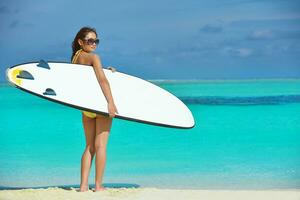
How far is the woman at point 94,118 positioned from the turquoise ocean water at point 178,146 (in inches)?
51.2

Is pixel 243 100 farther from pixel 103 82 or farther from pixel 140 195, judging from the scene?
pixel 103 82

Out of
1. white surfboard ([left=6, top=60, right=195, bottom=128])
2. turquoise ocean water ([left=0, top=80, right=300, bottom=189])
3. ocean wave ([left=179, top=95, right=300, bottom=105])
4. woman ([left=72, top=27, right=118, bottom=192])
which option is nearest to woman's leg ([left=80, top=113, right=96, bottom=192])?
woman ([left=72, top=27, right=118, bottom=192])

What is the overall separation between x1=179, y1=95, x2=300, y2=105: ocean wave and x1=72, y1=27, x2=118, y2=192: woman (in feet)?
28.6

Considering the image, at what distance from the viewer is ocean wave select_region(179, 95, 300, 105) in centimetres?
1252

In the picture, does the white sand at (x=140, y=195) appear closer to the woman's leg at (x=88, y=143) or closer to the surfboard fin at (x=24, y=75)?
the woman's leg at (x=88, y=143)

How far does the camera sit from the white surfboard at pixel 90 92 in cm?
372

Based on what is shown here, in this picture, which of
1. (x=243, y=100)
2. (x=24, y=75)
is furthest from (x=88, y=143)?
(x=243, y=100)

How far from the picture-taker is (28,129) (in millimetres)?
9695

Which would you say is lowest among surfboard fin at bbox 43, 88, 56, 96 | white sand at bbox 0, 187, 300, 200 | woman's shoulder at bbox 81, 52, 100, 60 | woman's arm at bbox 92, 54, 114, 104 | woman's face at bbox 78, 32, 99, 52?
white sand at bbox 0, 187, 300, 200

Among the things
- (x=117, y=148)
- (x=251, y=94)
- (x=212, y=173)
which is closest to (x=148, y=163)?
(x=212, y=173)

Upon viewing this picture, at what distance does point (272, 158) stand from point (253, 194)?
2886mm

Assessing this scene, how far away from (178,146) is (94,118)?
396 centimetres

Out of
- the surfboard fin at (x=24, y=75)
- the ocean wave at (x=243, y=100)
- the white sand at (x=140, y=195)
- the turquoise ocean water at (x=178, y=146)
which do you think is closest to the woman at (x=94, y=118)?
the white sand at (x=140, y=195)

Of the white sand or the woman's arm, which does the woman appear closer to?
the woman's arm
